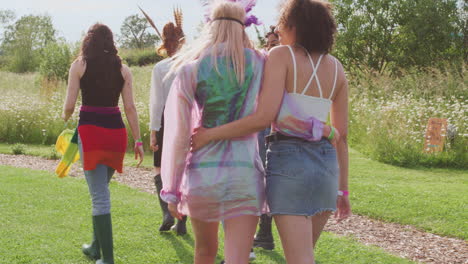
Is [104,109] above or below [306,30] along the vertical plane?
below

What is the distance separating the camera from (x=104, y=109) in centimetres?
387

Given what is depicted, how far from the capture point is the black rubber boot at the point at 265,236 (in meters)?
4.79

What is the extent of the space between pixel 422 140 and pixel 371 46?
11945mm

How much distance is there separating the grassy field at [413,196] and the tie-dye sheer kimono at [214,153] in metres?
4.25

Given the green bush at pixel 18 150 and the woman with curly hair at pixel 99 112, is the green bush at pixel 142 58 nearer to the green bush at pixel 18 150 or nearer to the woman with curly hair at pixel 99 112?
the green bush at pixel 18 150

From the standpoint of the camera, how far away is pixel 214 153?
2383 mm

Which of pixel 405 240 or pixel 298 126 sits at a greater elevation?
pixel 298 126

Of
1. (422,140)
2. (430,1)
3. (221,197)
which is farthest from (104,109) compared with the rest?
(430,1)

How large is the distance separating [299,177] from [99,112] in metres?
1.94

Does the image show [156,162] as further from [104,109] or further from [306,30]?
[306,30]

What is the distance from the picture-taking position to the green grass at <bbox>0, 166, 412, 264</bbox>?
15.2 ft

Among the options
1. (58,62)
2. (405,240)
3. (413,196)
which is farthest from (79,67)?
(58,62)

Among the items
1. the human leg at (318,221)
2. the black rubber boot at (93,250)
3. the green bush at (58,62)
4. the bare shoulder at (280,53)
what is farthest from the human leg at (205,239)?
the green bush at (58,62)

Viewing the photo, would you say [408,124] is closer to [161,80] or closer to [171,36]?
[171,36]
